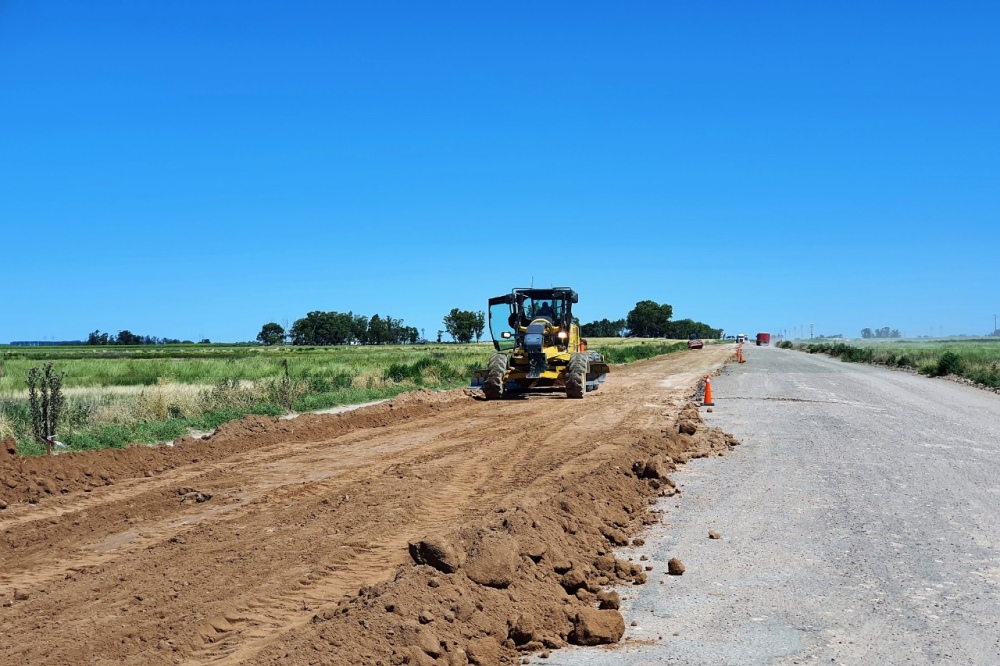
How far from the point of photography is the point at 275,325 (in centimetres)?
17588

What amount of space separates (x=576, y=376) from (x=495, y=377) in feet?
7.34

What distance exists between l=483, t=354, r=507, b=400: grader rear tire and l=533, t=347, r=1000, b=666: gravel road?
911cm

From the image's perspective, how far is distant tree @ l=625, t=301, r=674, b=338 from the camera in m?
192

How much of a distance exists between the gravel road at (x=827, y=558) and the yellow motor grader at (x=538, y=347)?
8370 mm

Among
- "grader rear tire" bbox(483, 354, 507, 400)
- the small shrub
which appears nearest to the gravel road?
"grader rear tire" bbox(483, 354, 507, 400)

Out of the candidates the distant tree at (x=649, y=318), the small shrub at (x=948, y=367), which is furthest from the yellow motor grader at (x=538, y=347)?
the distant tree at (x=649, y=318)

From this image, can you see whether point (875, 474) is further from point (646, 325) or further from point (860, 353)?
point (646, 325)

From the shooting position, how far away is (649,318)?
19250cm

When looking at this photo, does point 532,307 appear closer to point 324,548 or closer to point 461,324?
point 324,548

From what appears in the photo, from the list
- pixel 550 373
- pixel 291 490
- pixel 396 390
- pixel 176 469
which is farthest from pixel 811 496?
pixel 396 390

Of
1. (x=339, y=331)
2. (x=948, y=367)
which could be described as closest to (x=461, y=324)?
(x=339, y=331)

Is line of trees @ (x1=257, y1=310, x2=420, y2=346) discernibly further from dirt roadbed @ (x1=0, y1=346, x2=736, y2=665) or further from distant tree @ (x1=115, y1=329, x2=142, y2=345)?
dirt roadbed @ (x1=0, y1=346, x2=736, y2=665)

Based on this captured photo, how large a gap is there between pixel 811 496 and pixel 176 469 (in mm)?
8693

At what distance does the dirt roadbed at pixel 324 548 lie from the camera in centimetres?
493
